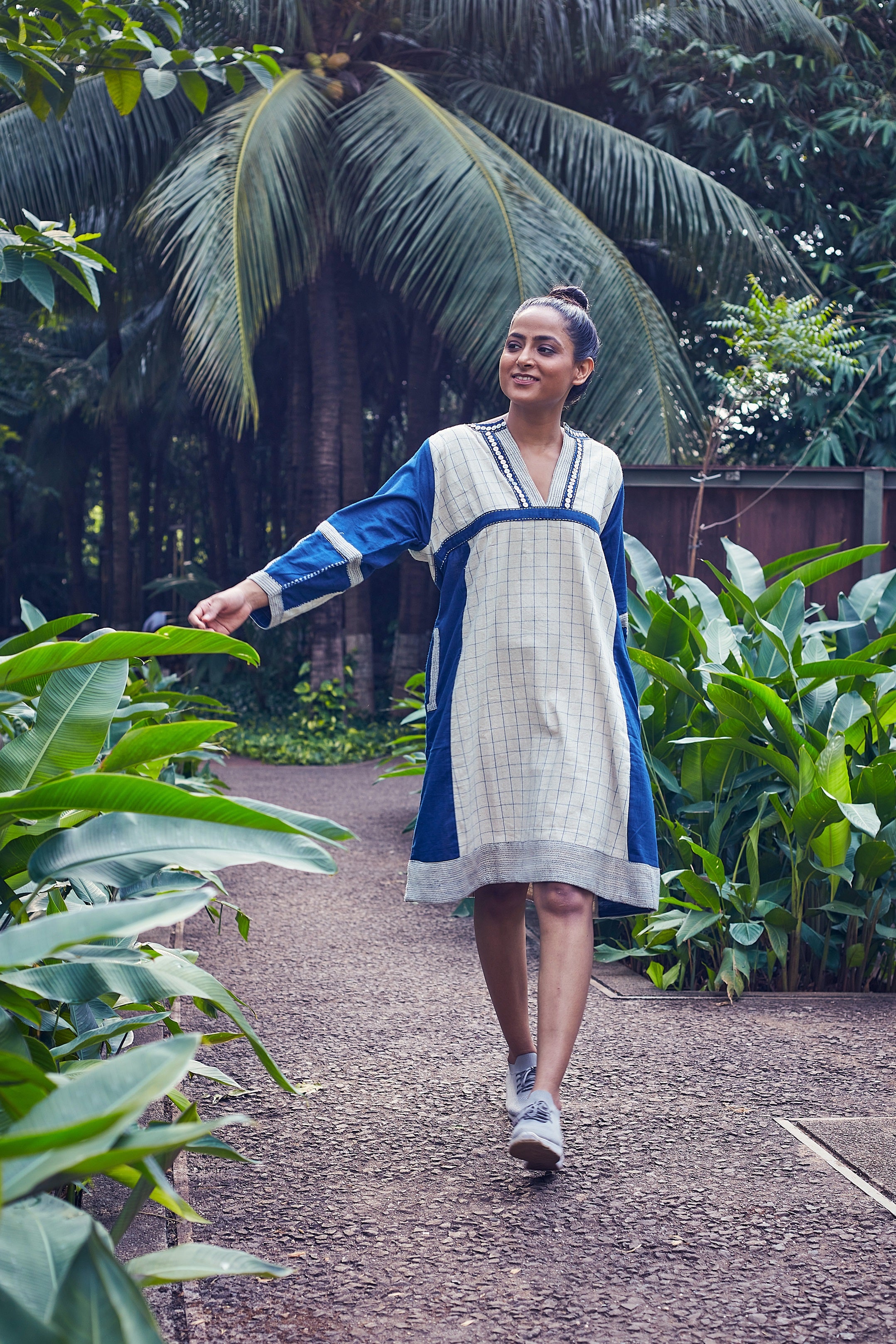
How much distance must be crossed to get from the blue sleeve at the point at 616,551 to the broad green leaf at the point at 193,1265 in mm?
1665

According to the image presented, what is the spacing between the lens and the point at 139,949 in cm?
211

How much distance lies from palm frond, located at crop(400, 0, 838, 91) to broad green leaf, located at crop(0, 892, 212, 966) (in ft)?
35.7

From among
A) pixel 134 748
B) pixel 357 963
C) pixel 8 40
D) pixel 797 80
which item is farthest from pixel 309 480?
pixel 134 748

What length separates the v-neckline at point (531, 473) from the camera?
2.50m

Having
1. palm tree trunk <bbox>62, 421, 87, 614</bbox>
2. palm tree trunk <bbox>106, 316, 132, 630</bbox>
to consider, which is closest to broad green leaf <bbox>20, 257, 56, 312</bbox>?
palm tree trunk <bbox>106, 316, 132, 630</bbox>

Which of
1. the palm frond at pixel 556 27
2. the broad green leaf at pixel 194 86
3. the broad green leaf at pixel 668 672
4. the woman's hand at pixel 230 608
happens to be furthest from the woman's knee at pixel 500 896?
the palm frond at pixel 556 27

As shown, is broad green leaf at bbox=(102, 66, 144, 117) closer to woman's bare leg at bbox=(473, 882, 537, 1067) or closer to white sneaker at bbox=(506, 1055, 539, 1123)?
woman's bare leg at bbox=(473, 882, 537, 1067)

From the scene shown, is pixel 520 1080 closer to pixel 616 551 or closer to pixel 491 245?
pixel 616 551

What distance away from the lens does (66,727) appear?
175cm

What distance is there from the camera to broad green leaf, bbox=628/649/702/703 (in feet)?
11.9

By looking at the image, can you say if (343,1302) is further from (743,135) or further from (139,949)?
(743,135)

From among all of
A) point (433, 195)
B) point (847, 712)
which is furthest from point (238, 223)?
point (847, 712)

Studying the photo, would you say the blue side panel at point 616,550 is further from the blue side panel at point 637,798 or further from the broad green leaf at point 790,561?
the broad green leaf at point 790,561

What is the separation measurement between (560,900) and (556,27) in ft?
34.4
